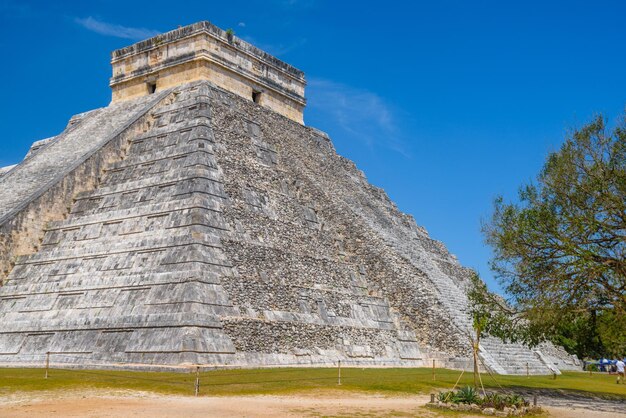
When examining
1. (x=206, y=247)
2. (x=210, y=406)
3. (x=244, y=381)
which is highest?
(x=206, y=247)

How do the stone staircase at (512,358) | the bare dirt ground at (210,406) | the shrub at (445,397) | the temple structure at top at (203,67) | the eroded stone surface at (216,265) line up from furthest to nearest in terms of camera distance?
1. the temple structure at top at (203,67)
2. the stone staircase at (512,358)
3. the eroded stone surface at (216,265)
4. the shrub at (445,397)
5. the bare dirt ground at (210,406)

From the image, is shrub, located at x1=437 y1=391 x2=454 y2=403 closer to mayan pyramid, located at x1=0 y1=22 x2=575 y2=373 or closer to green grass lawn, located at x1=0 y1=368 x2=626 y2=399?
green grass lawn, located at x1=0 y1=368 x2=626 y2=399

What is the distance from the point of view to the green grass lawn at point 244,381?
1362cm

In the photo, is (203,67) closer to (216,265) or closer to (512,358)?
(216,265)

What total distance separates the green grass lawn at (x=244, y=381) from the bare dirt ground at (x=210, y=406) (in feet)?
2.18

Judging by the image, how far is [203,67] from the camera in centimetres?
2692

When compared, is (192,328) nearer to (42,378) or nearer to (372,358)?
(42,378)

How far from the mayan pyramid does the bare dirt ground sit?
2936 millimetres

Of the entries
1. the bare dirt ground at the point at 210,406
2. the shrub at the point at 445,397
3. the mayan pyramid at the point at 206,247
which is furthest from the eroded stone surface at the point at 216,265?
the shrub at the point at 445,397

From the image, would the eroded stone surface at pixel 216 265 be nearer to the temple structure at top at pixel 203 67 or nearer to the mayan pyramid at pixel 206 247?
the mayan pyramid at pixel 206 247

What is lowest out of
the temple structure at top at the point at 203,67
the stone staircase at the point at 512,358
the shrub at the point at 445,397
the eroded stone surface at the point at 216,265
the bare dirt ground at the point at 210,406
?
the bare dirt ground at the point at 210,406

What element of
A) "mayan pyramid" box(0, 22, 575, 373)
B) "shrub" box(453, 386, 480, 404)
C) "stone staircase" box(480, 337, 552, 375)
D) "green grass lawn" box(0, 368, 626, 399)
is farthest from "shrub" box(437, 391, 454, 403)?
"stone staircase" box(480, 337, 552, 375)

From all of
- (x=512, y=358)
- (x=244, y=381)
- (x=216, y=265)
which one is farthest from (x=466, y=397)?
(x=512, y=358)

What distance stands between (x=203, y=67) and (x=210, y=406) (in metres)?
17.4
